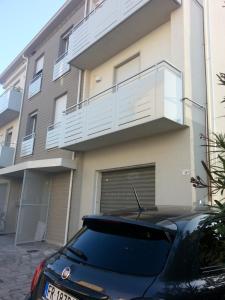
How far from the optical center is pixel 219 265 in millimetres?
2965

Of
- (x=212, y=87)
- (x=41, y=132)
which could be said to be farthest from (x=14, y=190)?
(x=212, y=87)

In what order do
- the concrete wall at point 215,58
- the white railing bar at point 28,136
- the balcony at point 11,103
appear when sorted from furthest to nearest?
the balcony at point 11,103 → the white railing bar at point 28,136 → the concrete wall at point 215,58

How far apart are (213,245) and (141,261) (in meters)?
0.87

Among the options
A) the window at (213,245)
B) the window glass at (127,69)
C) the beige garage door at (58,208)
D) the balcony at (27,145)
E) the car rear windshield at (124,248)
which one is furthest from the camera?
the balcony at (27,145)

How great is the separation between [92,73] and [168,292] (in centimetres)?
1129

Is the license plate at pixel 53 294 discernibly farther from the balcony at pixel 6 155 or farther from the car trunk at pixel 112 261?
the balcony at pixel 6 155

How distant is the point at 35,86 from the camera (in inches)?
650

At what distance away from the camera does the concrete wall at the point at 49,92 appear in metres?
13.3

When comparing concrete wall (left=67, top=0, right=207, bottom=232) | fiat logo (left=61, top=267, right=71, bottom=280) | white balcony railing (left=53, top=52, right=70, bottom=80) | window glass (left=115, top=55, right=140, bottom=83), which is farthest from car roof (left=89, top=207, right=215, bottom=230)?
white balcony railing (left=53, top=52, right=70, bottom=80)

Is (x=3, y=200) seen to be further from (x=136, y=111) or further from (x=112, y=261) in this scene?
(x=112, y=261)

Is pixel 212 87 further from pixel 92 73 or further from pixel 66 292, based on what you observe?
pixel 66 292

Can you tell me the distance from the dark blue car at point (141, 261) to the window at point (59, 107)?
11007mm

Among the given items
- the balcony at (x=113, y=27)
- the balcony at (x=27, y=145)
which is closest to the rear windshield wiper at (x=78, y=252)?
the balcony at (x=113, y=27)

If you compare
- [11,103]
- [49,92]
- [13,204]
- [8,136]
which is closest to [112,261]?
[49,92]
